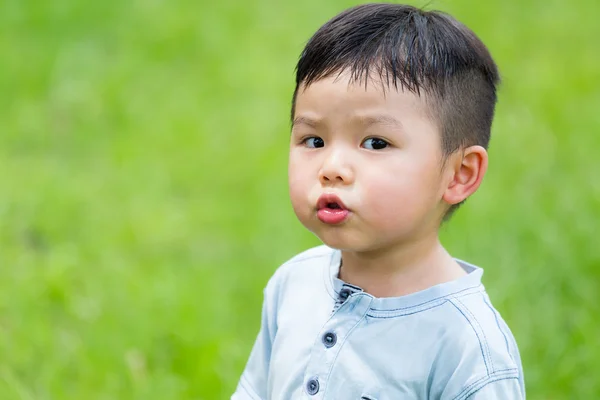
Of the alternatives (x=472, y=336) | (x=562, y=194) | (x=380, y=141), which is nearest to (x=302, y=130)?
(x=380, y=141)

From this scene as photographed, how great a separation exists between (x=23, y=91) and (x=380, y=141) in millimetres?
3571

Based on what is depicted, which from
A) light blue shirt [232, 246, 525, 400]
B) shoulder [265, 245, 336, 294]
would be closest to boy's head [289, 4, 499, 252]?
light blue shirt [232, 246, 525, 400]

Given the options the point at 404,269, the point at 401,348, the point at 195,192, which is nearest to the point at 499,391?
the point at 401,348

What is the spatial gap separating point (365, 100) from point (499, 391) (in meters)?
0.60

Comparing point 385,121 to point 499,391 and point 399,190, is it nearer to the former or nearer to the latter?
point 399,190

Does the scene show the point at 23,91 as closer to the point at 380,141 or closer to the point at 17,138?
the point at 17,138

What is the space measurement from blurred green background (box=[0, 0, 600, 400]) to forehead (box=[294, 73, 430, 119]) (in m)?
1.40

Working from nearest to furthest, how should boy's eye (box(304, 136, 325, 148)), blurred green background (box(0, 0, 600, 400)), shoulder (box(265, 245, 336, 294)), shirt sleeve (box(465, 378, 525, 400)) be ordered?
shirt sleeve (box(465, 378, 525, 400))
boy's eye (box(304, 136, 325, 148))
shoulder (box(265, 245, 336, 294))
blurred green background (box(0, 0, 600, 400))

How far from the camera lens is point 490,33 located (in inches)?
227

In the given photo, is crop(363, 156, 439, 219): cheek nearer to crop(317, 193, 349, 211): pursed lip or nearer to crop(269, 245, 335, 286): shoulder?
crop(317, 193, 349, 211): pursed lip

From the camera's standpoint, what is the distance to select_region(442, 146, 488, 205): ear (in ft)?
6.48

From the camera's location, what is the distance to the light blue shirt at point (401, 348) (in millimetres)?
1844

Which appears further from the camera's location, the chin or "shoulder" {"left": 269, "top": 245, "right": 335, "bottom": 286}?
"shoulder" {"left": 269, "top": 245, "right": 335, "bottom": 286}

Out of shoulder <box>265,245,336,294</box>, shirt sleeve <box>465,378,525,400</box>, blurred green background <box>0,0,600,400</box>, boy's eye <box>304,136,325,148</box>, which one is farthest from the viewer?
blurred green background <box>0,0,600,400</box>
